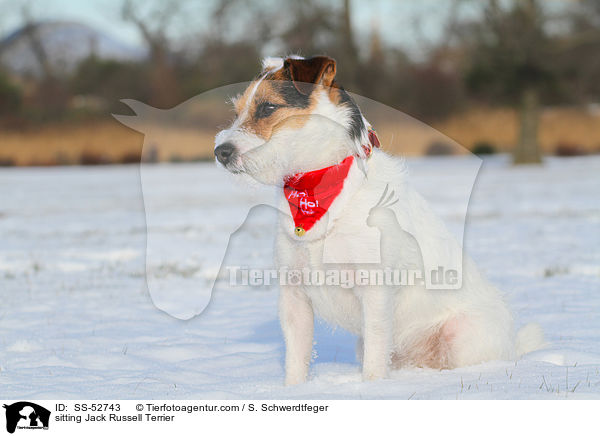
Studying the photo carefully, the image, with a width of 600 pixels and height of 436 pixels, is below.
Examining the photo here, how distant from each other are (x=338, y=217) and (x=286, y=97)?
2.19 feet

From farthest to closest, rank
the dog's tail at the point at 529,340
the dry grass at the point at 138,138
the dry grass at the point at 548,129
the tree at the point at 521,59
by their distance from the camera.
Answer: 1. the dry grass at the point at 548,129
2. the dry grass at the point at 138,138
3. the tree at the point at 521,59
4. the dog's tail at the point at 529,340

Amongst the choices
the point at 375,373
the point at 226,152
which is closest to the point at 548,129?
the point at 375,373

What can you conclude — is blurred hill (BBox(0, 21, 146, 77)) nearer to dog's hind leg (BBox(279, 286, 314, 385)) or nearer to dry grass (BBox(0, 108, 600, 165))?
dry grass (BBox(0, 108, 600, 165))

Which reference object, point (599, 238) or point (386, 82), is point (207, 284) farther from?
point (386, 82)

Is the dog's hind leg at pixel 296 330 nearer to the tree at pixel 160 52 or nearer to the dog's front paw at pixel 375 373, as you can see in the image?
the dog's front paw at pixel 375 373

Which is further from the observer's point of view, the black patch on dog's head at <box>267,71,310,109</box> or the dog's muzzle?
the black patch on dog's head at <box>267,71,310,109</box>

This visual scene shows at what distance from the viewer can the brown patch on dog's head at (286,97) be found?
10.9 feet

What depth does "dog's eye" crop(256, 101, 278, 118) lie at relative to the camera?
334 cm

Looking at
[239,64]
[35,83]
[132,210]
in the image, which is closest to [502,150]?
[239,64]

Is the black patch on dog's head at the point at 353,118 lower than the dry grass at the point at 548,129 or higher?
lower

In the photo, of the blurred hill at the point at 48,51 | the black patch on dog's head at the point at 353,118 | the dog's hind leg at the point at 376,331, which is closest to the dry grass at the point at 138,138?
the blurred hill at the point at 48,51

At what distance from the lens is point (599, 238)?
9461 millimetres
